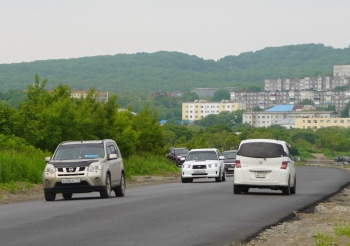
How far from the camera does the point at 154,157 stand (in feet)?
232

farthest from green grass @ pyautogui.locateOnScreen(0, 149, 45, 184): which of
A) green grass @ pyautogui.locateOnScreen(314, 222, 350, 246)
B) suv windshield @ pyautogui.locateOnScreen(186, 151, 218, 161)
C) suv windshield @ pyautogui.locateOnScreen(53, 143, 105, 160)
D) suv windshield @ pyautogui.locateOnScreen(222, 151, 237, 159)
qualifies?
suv windshield @ pyautogui.locateOnScreen(222, 151, 237, 159)

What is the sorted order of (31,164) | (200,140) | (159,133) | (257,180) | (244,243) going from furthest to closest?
(200,140), (159,133), (31,164), (257,180), (244,243)

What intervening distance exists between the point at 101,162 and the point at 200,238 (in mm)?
12847

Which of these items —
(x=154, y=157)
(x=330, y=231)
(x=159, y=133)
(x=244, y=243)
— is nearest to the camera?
(x=244, y=243)

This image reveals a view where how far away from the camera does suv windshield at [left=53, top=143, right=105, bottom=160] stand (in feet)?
98.4

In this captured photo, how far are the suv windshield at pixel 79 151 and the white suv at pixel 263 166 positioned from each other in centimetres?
480

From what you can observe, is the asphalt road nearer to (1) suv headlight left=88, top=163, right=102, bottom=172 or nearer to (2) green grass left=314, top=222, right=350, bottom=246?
(2) green grass left=314, top=222, right=350, bottom=246

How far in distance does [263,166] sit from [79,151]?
5.95m

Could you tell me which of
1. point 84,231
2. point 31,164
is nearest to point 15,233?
point 84,231

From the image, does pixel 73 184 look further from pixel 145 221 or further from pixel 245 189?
pixel 145 221

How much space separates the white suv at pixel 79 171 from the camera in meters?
29.1

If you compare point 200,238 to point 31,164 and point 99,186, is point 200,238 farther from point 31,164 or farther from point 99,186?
point 31,164

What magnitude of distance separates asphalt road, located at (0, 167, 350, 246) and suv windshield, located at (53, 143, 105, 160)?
219cm

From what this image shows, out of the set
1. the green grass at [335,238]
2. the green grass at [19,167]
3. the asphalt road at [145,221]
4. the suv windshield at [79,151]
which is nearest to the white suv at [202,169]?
the green grass at [19,167]
